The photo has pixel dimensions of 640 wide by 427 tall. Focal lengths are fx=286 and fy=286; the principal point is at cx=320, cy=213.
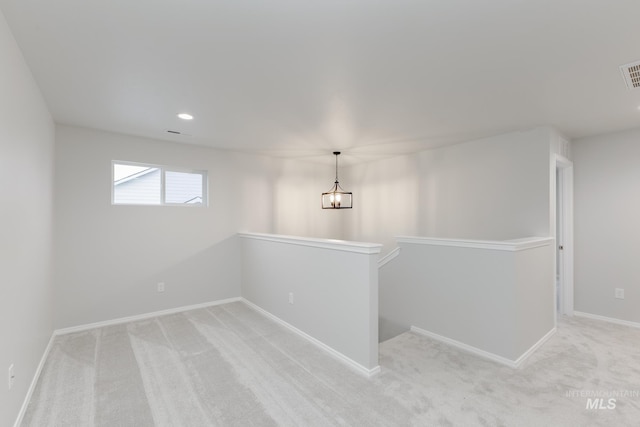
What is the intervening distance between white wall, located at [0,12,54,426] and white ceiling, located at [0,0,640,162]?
0.82 feet

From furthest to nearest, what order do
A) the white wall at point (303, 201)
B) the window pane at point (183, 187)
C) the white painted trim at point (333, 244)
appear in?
the white wall at point (303, 201) < the window pane at point (183, 187) < the white painted trim at point (333, 244)

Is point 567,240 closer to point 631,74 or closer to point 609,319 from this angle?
point 609,319

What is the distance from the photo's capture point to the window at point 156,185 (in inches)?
153

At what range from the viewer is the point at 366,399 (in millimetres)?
2139

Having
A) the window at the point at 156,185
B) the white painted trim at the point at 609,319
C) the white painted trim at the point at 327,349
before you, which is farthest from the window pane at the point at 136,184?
the white painted trim at the point at 609,319

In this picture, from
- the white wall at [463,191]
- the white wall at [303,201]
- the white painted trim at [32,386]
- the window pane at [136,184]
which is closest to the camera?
the white painted trim at [32,386]

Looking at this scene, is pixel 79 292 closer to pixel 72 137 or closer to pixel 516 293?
pixel 72 137

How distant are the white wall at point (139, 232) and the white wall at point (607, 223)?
15.9 ft

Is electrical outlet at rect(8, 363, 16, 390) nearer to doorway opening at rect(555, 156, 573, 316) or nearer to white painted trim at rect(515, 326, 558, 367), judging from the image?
white painted trim at rect(515, 326, 558, 367)

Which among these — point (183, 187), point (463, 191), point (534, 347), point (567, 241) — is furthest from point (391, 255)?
point (183, 187)

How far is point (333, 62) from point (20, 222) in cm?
253

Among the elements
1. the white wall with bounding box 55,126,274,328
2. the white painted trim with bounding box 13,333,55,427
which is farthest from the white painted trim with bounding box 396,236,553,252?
the white painted trim with bounding box 13,333,55,427

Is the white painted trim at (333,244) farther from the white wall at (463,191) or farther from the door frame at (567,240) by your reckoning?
the door frame at (567,240)

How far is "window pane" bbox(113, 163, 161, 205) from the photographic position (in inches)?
152
